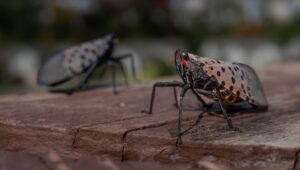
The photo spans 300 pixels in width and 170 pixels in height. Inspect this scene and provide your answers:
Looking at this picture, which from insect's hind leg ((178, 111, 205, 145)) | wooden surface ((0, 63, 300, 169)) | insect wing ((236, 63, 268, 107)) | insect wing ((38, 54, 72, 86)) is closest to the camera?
wooden surface ((0, 63, 300, 169))

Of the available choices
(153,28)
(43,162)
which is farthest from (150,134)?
(153,28)

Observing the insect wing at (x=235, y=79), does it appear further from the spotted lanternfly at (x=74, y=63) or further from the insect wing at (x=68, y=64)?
the insect wing at (x=68, y=64)

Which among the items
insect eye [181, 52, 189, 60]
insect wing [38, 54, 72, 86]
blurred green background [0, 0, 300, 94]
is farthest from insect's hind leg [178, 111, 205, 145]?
blurred green background [0, 0, 300, 94]

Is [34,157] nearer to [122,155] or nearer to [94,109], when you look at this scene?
[122,155]

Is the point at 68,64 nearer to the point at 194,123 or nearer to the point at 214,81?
the point at 214,81

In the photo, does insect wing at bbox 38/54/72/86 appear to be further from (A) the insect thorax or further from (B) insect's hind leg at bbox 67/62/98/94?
(A) the insect thorax

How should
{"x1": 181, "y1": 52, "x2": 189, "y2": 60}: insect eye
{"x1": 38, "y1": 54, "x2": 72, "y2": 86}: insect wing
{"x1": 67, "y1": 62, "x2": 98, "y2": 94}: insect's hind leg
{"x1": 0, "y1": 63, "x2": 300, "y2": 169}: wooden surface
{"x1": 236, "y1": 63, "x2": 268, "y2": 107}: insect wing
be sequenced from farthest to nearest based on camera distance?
{"x1": 38, "y1": 54, "x2": 72, "y2": 86}: insect wing → {"x1": 67, "y1": 62, "x2": 98, "y2": 94}: insect's hind leg → {"x1": 236, "y1": 63, "x2": 268, "y2": 107}: insect wing → {"x1": 181, "y1": 52, "x2": 189, "y2": 60}: insect eye → {"x1": 0, "y1": 63, "x2": 300, "y2": 169}: wooden surface
